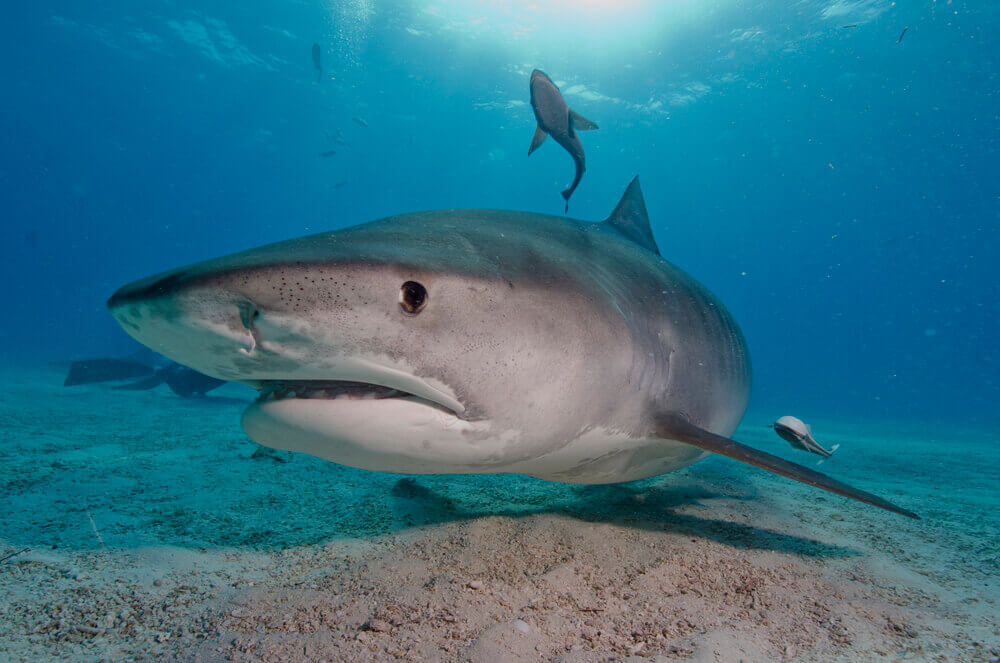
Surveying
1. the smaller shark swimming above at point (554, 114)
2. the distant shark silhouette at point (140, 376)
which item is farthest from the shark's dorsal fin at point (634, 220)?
the distant shark silhouette at point (140, 376)

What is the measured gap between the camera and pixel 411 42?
115 ft

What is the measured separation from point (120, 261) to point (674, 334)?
136399 millimetres

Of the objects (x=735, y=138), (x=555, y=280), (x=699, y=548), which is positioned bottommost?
(x=699, y=548)

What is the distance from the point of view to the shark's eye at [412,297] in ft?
4.82

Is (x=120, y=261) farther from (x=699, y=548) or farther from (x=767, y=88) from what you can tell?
(x=699, y=548)

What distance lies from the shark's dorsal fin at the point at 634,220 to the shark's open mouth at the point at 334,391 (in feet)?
10.4

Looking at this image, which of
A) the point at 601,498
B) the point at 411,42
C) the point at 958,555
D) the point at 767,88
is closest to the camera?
the point at 958,555

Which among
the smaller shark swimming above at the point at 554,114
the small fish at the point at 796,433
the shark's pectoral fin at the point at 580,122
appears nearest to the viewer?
the small fish at the point at 796,433

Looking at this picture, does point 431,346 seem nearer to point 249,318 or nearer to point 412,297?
point 412,297

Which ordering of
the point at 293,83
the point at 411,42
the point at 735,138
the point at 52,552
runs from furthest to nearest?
the point at 735,138 < the point at 293,83 < the point at 411,42 < the point at 52,552

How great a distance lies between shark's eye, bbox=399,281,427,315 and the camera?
147 cm

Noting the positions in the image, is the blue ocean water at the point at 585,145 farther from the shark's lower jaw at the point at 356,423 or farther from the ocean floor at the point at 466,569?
the shark's lower jaw at the point at 356,423

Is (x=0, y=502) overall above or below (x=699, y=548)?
below

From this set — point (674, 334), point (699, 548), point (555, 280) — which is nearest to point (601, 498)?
point (699, 548)
